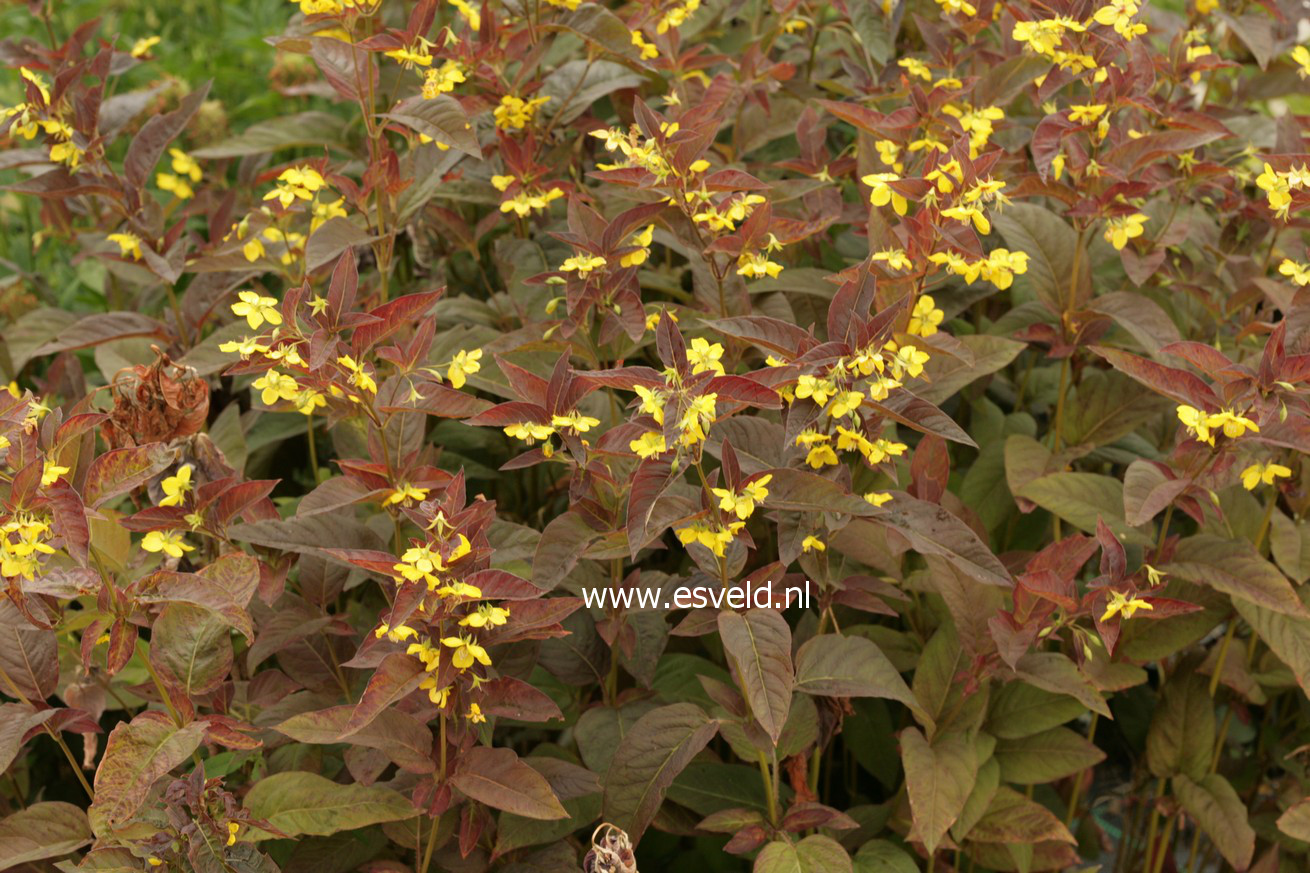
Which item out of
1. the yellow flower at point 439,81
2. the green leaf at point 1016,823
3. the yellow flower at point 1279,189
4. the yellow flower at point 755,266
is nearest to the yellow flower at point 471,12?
the yellow flower at point 439,81

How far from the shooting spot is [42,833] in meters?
1.45

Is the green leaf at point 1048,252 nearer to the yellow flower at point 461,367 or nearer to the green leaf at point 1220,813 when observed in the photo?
the green leaf at point 1220,813

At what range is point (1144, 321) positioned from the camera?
1.76 meters

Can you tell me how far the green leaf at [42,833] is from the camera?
1.42 meters

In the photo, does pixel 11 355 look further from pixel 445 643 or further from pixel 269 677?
pixel 445 643

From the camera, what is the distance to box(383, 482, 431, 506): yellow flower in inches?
57.1

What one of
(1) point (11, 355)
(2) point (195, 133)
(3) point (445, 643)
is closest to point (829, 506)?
(3) point (445, 643)

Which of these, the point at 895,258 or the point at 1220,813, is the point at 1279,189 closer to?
the point at 895,258

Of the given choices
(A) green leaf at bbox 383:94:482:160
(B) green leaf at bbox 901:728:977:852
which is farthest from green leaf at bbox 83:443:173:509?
(B) green leaf at bbox 901:728:977:852

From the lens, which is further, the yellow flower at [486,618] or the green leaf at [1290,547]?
the green leaf at [1290,547]

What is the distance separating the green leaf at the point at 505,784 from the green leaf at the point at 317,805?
71 millimetres

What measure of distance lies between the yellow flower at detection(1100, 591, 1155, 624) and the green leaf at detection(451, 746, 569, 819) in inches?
26.7

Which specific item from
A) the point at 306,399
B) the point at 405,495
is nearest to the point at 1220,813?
the point at 405,495

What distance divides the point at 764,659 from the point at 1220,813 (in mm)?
870
